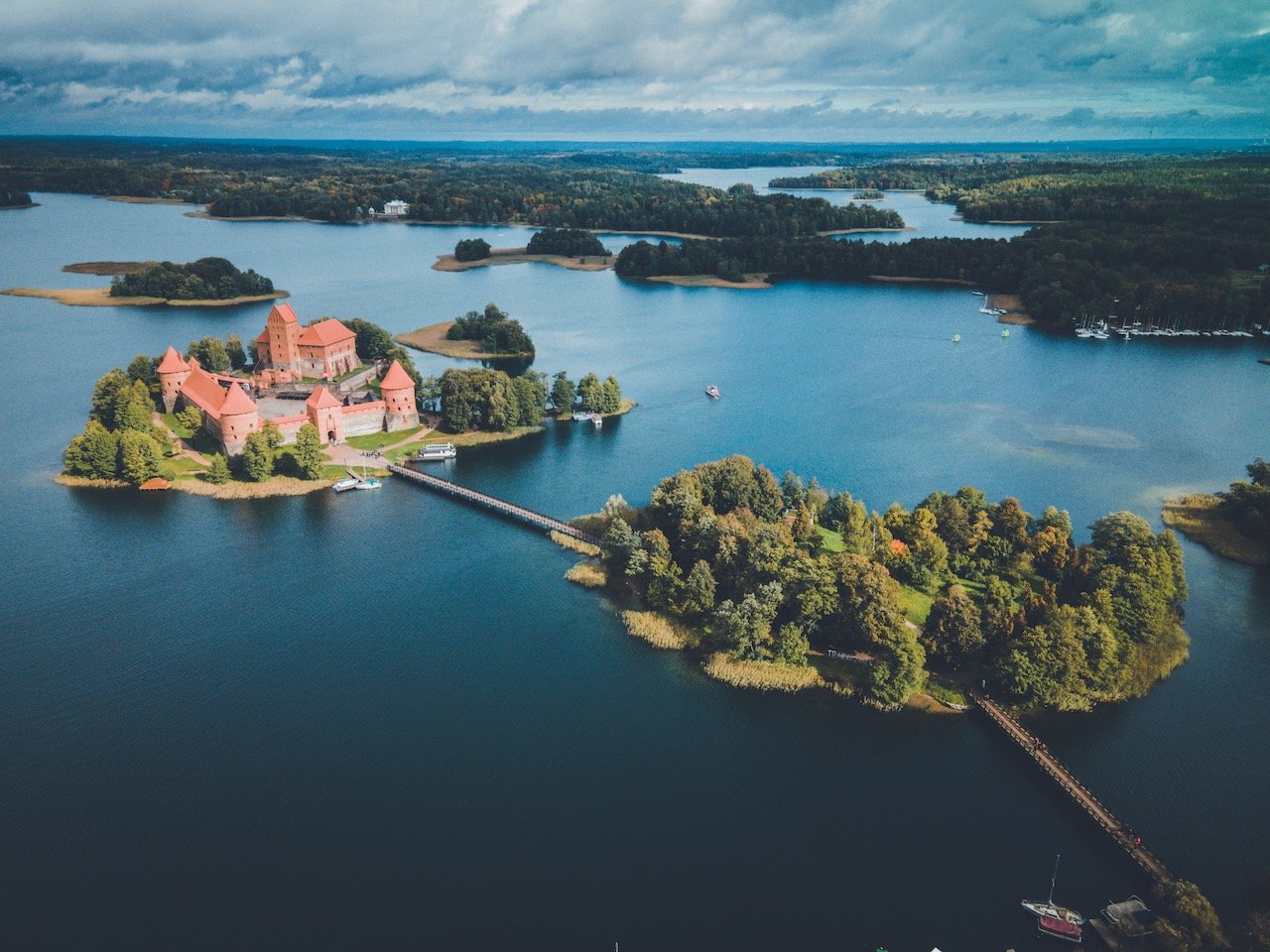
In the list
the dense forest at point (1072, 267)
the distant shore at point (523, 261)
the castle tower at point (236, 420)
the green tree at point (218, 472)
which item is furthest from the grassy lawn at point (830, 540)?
the distant shore at point (523, 261)

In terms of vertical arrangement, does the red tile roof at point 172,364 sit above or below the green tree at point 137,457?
above

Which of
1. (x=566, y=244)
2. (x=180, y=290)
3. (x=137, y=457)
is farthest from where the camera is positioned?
(x=566, y=244)

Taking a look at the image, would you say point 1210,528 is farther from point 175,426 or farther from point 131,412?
point 175,426

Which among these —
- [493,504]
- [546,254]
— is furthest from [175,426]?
A: [546,254]

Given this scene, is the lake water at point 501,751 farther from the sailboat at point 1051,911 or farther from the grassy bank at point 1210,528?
the grassy bank at point 1210,528

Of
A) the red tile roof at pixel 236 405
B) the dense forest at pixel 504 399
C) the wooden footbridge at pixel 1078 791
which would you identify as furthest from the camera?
the dense forest at pixel 504 399

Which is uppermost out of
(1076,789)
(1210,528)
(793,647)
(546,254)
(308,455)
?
(546,254)
